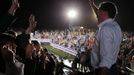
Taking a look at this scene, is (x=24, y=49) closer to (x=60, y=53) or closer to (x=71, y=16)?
(x=60, y=53)

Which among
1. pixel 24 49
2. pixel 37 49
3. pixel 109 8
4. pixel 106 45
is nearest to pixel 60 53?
pixel 37 49

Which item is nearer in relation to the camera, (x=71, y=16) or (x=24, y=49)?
(x=24, y=49)

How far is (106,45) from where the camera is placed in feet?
9.05

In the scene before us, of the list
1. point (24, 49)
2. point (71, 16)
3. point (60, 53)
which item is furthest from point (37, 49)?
point (71, 16)

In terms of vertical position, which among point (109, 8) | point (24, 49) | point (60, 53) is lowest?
point (60, 53)

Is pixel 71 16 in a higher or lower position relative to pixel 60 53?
higher

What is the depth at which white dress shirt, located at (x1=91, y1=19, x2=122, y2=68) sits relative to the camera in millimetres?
2758

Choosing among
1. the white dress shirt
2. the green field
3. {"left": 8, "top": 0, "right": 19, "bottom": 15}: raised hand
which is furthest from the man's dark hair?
the green field

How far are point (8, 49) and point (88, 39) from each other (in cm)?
254

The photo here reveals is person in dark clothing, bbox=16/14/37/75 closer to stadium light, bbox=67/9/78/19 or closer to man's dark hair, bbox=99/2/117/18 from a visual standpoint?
man's dark hair, bbox=99/2/117/18

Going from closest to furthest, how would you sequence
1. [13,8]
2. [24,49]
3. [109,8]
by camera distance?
1. [109,8]
2. [13,8]
3. [24,49]

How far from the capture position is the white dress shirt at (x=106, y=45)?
2758 mm

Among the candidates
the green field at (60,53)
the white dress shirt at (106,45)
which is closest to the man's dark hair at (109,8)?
the white dress shirt at (106,45)

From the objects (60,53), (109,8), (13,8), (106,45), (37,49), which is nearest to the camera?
(106,45)
